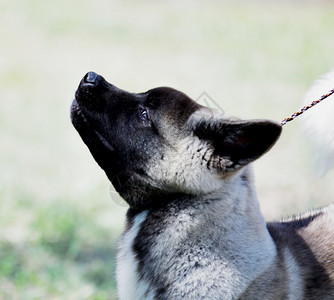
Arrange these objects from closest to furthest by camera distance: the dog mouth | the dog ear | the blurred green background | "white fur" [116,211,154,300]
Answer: the dog ear → "white fur" [116,211,154,300] → the dog mouth → the blurred green background

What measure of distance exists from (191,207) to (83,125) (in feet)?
2.33

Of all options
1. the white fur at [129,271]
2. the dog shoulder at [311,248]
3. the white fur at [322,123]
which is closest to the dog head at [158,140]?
the white fur at [129,271]

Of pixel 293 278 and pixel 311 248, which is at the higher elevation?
pixel 311 248

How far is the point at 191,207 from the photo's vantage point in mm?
2869

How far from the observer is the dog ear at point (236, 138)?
8.55ft

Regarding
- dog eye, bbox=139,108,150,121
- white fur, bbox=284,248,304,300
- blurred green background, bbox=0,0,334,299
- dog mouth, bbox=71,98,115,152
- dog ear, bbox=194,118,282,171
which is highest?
blurred green background, bbox=0,0,334,299

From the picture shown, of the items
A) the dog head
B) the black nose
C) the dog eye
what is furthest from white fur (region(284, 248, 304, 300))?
the black nose

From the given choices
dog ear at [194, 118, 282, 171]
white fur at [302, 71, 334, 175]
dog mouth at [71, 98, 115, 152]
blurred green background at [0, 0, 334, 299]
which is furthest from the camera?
blurred green background at [0, 0, 334, 299]

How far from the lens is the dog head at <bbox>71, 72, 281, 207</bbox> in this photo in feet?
9.21

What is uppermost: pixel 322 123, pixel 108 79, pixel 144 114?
pixel 108 79

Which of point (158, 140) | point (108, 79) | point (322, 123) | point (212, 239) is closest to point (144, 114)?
point (158, 140)

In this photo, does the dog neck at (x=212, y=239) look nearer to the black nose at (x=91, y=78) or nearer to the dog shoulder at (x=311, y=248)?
the dog shoulder at (x=311, y=248)

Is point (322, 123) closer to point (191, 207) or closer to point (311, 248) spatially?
point (311, 248)

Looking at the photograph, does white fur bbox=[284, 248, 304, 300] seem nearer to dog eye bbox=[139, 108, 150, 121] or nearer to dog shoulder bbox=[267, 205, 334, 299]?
dog shoulder bbox=[267, 205, 334, 299]
